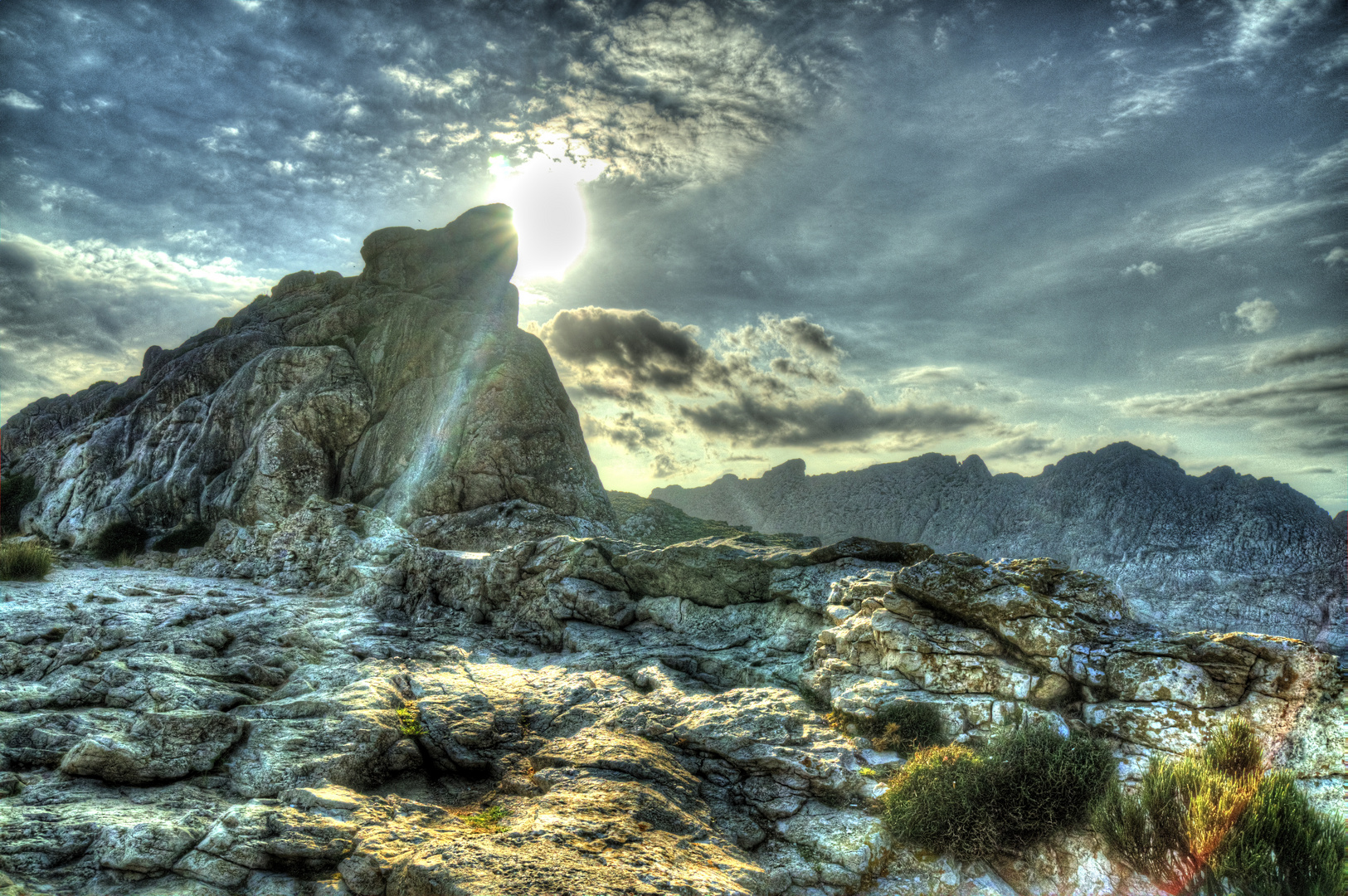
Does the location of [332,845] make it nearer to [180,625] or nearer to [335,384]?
[180,625]

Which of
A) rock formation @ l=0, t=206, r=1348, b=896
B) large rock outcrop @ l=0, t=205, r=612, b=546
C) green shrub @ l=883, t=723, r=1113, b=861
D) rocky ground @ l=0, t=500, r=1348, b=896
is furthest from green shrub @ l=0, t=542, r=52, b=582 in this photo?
green shrub @ l=883, t=723, r=1113, b=861

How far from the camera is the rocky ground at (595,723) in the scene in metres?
7.58

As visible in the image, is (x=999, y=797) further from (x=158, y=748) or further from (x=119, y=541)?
(x=119, y=541)

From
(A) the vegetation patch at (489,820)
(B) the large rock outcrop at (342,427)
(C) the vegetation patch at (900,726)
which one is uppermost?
(B) the large rock outcrop at (342,427)

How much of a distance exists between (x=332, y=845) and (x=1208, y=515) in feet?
271

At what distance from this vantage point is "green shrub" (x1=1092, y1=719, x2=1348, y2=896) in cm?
740

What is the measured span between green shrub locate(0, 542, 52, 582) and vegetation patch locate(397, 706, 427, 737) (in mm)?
18066

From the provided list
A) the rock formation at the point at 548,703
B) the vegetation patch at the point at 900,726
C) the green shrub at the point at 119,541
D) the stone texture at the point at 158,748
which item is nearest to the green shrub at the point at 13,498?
the green shrub at the point at 119,541

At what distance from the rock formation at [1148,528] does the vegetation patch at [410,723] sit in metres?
14.3

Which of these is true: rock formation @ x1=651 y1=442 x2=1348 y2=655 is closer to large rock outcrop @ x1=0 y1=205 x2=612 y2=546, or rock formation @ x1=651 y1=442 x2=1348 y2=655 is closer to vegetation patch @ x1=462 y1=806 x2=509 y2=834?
vegetation patch @ x1=462 y1=806 x2=509 y2=834

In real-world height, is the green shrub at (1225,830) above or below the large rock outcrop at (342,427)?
below

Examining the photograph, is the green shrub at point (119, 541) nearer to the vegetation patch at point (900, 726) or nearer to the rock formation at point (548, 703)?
the rock formation at point (548, 703)

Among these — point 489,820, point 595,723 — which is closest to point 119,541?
point 595,723

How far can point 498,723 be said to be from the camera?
481 inches
